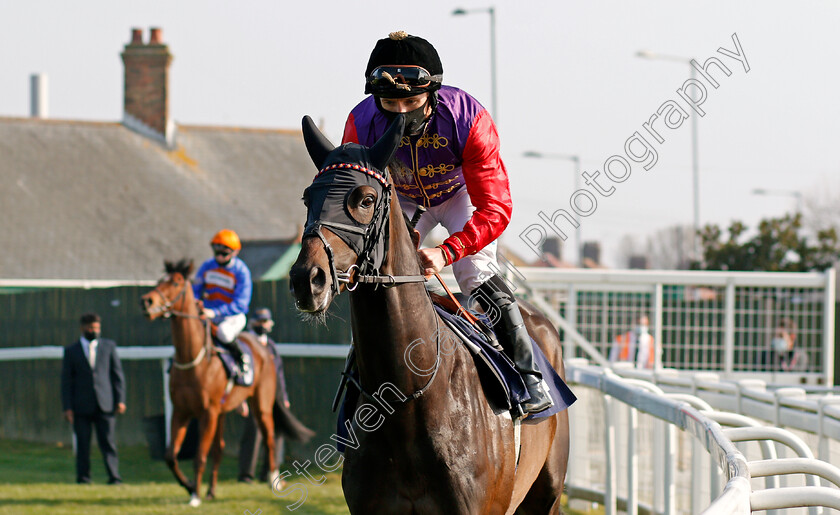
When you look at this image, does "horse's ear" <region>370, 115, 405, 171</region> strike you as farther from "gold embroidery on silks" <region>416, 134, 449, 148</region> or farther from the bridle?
the bridle

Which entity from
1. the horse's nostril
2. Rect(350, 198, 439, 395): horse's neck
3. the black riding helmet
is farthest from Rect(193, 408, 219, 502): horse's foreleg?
the horse's nostril

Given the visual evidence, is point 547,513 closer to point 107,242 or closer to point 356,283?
point 356,283

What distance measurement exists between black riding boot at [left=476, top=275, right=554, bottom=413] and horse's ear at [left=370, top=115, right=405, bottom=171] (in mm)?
1033

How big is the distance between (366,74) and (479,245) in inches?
29.9

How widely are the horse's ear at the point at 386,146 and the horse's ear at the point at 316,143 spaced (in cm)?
16

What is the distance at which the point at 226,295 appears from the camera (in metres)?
10.3

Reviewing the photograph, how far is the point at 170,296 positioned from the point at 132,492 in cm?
203

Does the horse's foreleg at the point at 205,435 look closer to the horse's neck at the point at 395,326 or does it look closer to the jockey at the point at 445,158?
the jockey at the point at 445,158

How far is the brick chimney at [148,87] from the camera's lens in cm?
2542

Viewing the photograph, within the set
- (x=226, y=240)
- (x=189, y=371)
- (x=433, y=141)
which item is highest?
(x=433, y=141)

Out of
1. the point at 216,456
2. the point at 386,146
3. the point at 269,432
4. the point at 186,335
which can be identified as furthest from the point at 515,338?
the point at 269,432

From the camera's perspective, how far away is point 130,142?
87.6 feet

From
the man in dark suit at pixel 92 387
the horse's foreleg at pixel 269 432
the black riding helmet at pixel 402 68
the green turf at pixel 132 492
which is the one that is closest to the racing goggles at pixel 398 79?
the black riding helmet at pixel 402 68

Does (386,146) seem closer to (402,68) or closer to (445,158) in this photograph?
(402,68)
